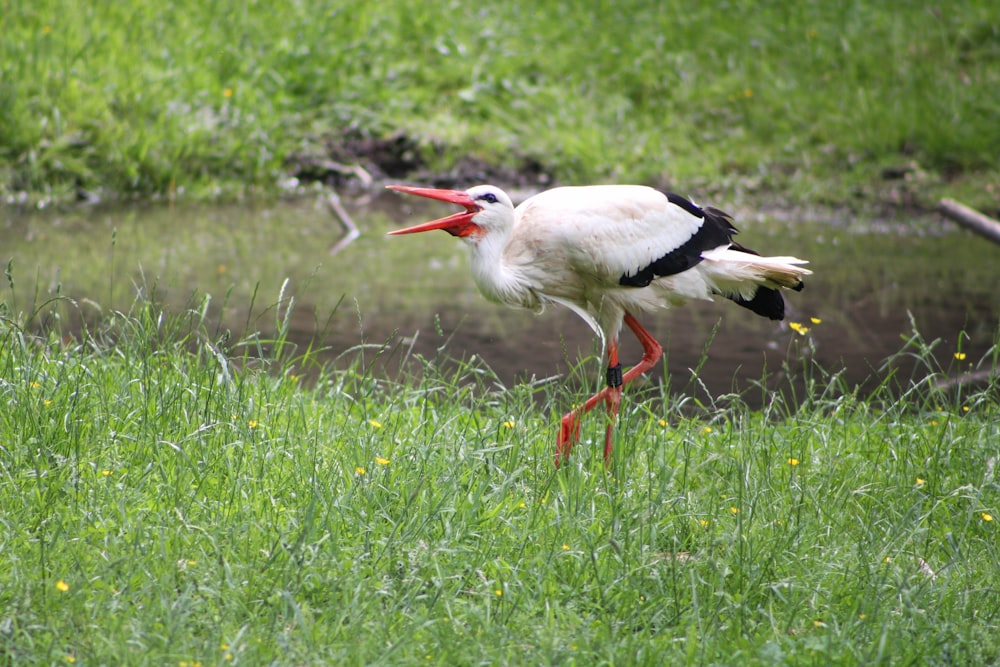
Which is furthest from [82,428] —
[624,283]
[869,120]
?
[869,120]

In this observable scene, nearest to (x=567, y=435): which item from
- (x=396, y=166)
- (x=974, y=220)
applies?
(x=974, y=220)

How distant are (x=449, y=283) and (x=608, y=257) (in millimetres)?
3394

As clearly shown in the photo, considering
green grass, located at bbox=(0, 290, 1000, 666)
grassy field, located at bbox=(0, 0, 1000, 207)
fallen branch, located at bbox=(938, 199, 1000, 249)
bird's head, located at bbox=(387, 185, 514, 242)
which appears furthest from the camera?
grassy field, located at bbox=(0, 0, 1000, 207)

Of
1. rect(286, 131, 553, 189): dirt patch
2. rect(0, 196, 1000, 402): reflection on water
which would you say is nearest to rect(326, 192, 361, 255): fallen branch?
rect(0, 196, 1000, 402): reflection on water

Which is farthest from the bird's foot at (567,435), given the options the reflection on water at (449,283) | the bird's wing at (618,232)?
the reflection on water at (449,283)

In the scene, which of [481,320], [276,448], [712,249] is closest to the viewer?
[276,448]

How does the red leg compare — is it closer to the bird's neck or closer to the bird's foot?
the bird's foot

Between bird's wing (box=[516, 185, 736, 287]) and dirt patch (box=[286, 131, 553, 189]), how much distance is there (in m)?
5.22

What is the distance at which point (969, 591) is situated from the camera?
329 cm

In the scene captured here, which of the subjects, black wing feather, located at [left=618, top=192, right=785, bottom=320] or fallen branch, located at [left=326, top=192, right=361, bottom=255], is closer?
black wing feather, located at [left=618, top=192, right=785, bottom=320]

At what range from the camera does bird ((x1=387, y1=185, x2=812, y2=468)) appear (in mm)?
4434

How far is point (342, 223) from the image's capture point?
357 inches

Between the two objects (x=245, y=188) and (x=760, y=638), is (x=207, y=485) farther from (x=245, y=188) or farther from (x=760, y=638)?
(x=245, y=188)

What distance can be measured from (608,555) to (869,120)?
25.4 ft
